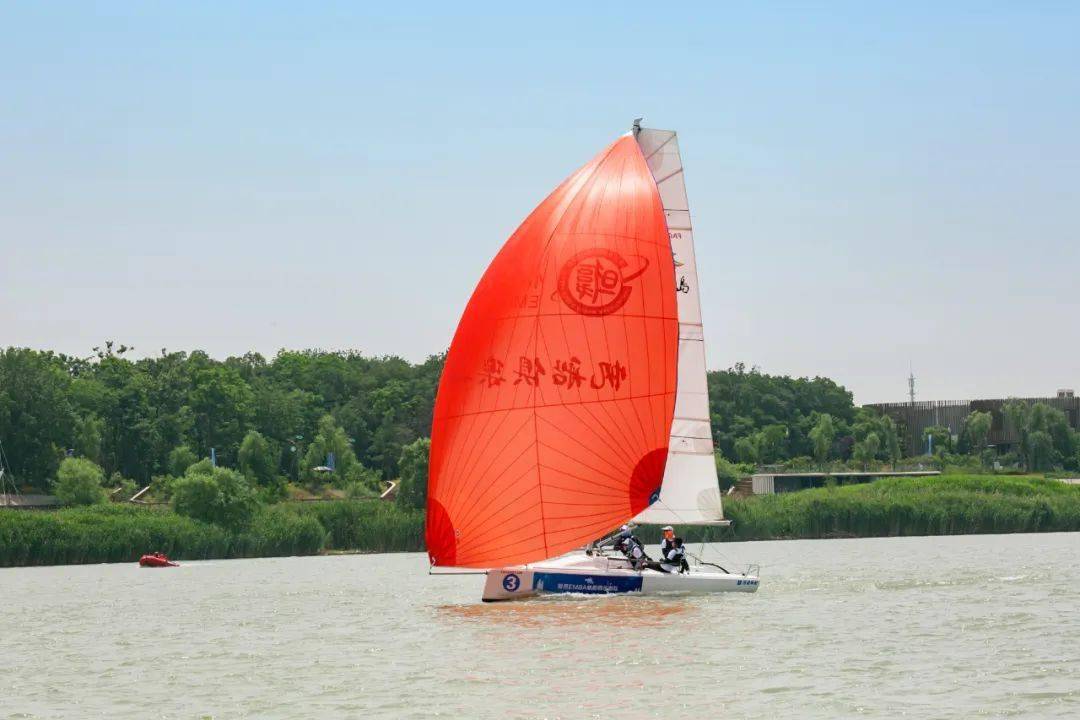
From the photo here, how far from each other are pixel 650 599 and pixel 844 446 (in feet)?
340

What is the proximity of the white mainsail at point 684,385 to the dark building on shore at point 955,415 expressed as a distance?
325 ft

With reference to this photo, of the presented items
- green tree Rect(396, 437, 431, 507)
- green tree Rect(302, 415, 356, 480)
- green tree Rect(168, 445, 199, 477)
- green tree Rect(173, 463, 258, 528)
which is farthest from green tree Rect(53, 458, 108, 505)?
green tree Rect(302, 415, 356, 480)

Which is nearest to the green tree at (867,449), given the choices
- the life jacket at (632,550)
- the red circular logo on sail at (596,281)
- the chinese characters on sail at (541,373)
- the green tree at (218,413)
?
the green tree at (218,413)

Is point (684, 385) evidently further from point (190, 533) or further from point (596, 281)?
point (190, 533)

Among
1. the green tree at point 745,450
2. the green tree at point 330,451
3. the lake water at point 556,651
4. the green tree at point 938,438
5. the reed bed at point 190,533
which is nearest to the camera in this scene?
the lake water at point 556,651

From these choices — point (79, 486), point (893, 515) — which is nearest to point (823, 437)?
point (893, 515)

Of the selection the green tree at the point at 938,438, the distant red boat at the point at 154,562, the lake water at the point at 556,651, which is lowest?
the lake water at the point at 556,651

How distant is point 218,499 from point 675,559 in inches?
1532

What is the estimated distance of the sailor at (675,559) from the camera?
38481 millimetres

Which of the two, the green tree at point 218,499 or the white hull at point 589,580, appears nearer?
the white hull at point 589,580

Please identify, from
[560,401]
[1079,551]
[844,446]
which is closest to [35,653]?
[560,401]

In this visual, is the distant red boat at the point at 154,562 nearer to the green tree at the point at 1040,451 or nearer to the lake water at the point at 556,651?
the lake water at the point at 556,651

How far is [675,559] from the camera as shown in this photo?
38531 mm

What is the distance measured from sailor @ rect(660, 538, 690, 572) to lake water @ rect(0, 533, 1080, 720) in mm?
882
